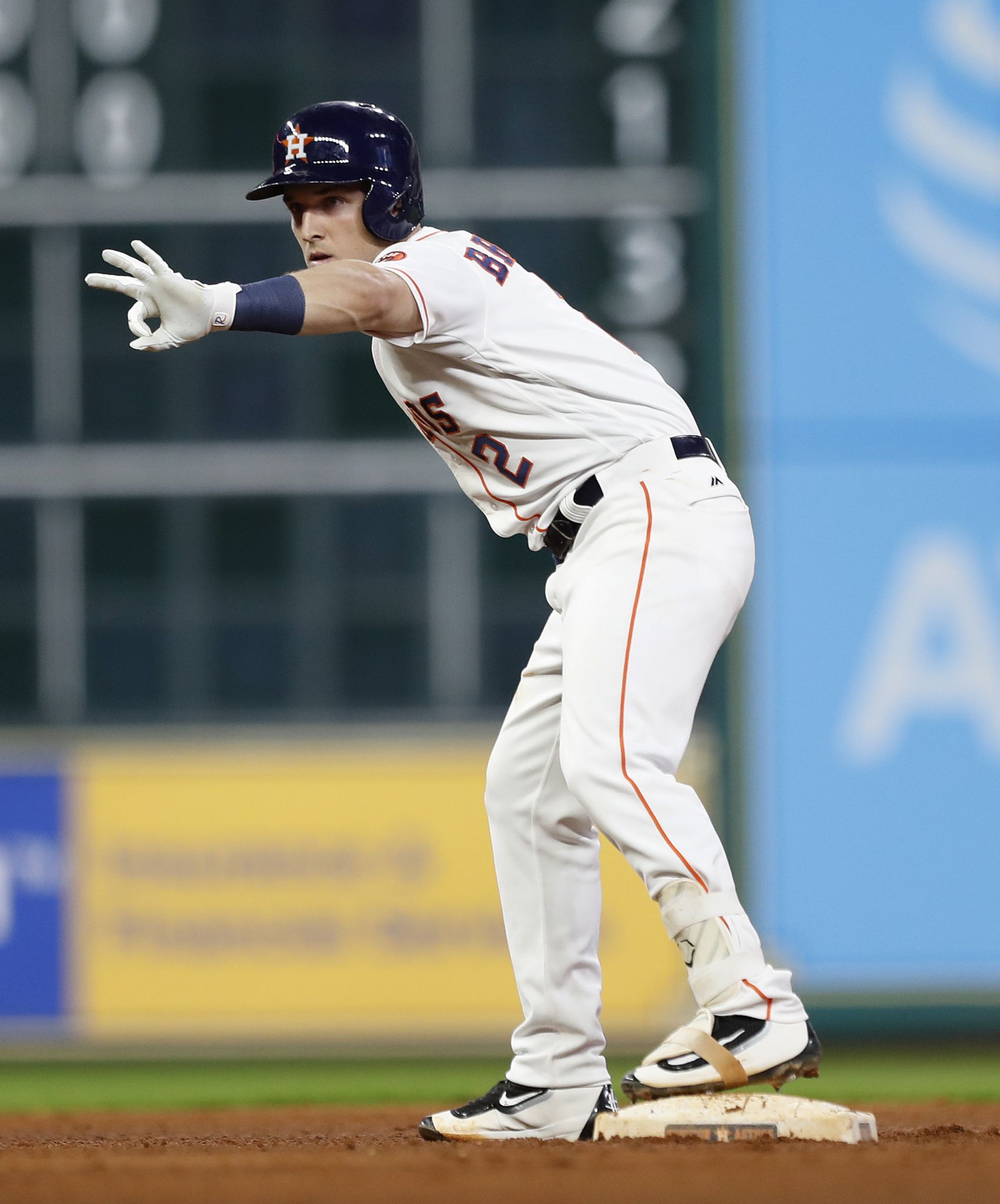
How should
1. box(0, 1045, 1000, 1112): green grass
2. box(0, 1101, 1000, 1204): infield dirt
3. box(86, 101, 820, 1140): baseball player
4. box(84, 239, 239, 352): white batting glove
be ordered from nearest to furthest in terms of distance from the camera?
box(0, 1101, 1000, 1204): infield dirt → box(84, 239, 239, 352): white batting glove → box(86, 101, 820, 1140): baseball player → box(0, 1045, 1000, 1112): green grass

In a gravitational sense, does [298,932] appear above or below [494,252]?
below

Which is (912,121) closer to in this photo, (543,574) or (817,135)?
(817,135)

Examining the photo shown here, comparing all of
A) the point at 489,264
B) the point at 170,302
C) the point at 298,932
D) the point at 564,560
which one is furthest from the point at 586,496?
the point at 298,932

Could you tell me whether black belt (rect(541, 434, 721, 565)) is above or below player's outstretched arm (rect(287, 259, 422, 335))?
below

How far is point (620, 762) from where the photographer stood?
2.99 m

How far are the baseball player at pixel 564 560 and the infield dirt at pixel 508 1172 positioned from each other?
0.61 feet

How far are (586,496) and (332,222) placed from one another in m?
0.64

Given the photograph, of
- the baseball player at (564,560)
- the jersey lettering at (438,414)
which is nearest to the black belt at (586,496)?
the baseball player at (564,560)

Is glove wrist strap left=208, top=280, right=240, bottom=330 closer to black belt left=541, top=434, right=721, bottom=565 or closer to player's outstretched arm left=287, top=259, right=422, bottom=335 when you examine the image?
player's outstretched arm left=287, top=259, right=422, bottom=335

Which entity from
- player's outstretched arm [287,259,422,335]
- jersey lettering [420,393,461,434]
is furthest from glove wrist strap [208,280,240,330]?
jersey lettering [420,393,461,434]

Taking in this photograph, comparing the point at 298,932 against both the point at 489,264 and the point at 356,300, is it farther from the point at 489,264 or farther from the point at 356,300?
the point at 356,300

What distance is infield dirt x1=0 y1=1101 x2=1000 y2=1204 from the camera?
8.35ft

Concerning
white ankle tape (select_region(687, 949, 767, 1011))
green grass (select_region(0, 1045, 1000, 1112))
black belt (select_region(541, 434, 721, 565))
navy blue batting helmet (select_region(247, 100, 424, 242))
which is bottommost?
green grass (select_region(0, 1045, 1000, 1112))

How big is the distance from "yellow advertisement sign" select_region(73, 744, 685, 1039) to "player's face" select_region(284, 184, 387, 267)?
14.1ft
